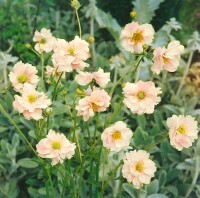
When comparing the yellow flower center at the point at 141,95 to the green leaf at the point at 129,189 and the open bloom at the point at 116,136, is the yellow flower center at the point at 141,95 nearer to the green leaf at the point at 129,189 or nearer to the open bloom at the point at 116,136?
the open bloom at the point at 116,136

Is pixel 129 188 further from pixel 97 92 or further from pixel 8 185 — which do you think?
pixel 97 92

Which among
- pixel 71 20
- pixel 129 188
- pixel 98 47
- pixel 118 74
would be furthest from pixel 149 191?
pixel 71 20

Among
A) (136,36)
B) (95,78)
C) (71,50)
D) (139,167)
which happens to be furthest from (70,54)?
(139,167)

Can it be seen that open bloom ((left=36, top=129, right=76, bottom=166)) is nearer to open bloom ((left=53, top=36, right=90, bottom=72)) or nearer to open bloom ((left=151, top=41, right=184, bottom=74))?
open bloom ((left=53, top=36, right=90, bottom=72))

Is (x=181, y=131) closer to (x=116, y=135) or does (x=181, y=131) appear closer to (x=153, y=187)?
(x=116, y=135)

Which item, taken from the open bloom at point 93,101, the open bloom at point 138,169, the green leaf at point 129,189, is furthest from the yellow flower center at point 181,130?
the green leaf at point 129,189

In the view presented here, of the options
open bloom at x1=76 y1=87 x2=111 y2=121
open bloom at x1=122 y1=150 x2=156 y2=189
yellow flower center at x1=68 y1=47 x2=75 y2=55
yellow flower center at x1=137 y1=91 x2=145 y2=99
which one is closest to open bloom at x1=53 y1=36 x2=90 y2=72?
yellow flower center at x1=68 y1=47 x2=75 y2=55
